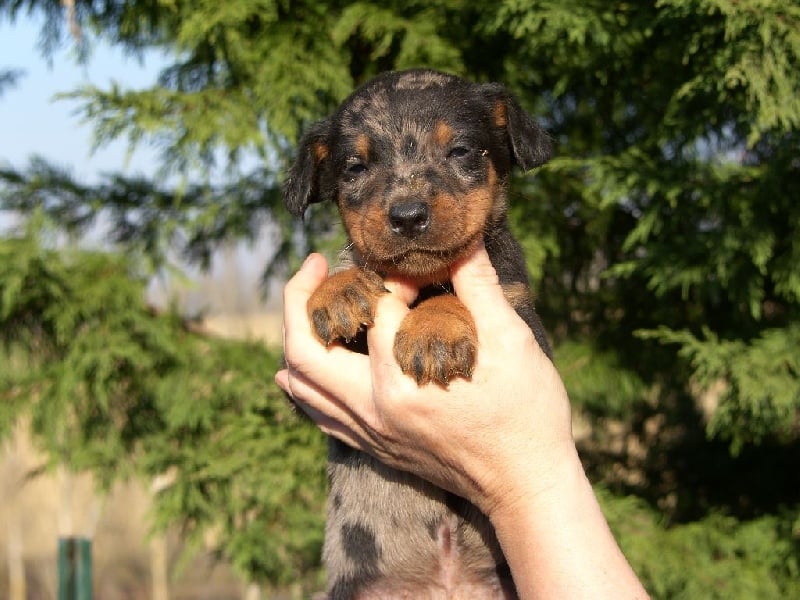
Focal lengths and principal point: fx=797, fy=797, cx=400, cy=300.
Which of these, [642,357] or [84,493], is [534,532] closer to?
[642,357]

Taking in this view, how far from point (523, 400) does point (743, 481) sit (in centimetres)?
286

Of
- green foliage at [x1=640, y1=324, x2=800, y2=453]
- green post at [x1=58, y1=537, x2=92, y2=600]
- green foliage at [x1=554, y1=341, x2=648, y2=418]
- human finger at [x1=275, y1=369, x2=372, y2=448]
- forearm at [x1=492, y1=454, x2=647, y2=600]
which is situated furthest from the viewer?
green post at [x1=58, y1=537, x2=92, y2=600]

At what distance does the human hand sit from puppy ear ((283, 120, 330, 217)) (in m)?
0.60

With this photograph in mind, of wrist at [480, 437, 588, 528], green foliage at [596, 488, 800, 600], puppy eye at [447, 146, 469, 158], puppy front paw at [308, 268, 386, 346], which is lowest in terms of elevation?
green foliage at [596, 488, 800, 600]

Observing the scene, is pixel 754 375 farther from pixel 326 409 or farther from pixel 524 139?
pixel 326 409

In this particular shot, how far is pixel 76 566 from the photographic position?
467 centimetres

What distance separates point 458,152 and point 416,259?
48 centimetres

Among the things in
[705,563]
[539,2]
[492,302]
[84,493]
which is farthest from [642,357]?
[84,493]

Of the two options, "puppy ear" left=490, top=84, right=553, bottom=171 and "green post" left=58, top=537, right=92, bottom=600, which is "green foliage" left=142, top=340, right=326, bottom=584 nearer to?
"green post" left=58, top=537, right=92, bottom=600

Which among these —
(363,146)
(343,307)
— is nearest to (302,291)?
(343,307)

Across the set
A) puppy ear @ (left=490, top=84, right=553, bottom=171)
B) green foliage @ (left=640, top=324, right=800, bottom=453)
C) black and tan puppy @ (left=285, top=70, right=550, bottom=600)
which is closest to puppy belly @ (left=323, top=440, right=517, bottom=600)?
black and tan puppy @ (left=285, top=70, right=550, bottom=600)

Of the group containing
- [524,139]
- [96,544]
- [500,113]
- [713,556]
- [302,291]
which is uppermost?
[500,113]

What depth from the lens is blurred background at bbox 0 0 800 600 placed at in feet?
10.8

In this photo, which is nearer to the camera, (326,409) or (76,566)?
(326,409)
